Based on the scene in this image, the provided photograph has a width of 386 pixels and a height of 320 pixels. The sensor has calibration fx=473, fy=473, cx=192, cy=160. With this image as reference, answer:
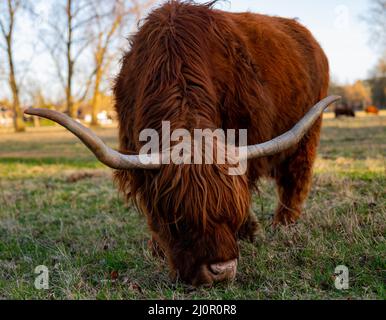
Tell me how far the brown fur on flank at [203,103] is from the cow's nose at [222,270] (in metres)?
0.04

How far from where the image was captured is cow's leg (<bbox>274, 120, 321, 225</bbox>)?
17.2 feet

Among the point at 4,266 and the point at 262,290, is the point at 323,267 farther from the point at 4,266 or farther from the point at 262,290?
the point at 4,266

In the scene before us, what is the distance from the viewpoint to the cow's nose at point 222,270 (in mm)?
3000

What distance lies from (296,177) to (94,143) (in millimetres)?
3071

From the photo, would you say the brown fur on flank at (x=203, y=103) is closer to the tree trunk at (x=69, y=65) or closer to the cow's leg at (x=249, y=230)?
the cow's leg at (x=249, y=230)

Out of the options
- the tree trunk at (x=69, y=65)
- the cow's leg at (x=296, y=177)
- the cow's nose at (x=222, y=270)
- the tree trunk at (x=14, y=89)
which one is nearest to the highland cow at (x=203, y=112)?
the cow's nose at (x=222, y=270)

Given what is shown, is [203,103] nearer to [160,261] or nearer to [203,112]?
[203,112]

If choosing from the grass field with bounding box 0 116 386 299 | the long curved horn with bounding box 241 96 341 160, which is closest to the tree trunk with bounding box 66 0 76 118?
the grass field with bounding box 0 116 386 299

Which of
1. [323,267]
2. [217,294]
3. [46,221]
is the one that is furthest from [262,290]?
[46,221]

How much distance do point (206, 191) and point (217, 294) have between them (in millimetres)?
676

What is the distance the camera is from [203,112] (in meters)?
3.26

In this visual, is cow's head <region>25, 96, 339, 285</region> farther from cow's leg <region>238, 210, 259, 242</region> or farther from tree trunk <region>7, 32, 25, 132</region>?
tree trunk <region>7, 32, 25, 132</region>

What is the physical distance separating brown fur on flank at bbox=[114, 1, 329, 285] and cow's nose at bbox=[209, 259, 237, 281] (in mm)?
35

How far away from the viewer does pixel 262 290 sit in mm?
3164
